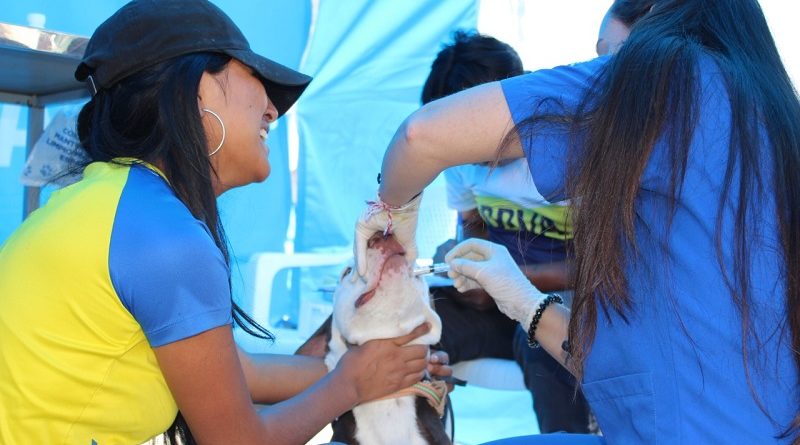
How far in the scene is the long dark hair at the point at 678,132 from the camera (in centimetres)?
104

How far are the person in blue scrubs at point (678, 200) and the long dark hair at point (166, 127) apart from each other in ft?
1.24

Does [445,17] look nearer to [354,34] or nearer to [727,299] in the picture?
[354,34]

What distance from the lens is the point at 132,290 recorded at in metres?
1.11

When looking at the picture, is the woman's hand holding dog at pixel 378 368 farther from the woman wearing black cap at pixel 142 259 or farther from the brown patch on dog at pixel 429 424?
the woman wearing black cap at pixel 142 259

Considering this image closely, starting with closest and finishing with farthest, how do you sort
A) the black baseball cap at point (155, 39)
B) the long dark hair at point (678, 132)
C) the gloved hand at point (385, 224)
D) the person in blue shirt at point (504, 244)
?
the long dark hair at point (678, 132)
the black baseball cap at point (155, 39)
the gloved hand at point (385, 224)
the person in blue shirt at point (504, 244)

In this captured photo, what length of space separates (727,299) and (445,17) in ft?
9.21

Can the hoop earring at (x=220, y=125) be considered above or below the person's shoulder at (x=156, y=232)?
above

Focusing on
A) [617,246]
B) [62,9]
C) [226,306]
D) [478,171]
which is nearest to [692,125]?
[617,246]

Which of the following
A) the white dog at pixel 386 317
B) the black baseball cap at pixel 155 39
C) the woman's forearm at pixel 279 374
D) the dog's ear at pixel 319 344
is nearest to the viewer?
the black baseball cap at pixel 155 39

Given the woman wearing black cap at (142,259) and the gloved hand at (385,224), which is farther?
A: the gloved hand at (385,224)

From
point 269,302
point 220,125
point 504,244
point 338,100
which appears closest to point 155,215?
point 220,125

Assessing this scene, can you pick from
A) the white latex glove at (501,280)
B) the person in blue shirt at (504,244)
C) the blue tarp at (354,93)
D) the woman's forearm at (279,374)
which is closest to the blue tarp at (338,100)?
the blue tarp at (354,93)

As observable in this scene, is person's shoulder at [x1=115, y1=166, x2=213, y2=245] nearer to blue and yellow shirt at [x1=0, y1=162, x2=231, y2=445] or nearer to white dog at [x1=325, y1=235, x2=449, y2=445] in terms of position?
blue and yellow shirt at [x1=0, y1=162, x2=231, y2=445]

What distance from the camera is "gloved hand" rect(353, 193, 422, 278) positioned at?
58.6 inches
